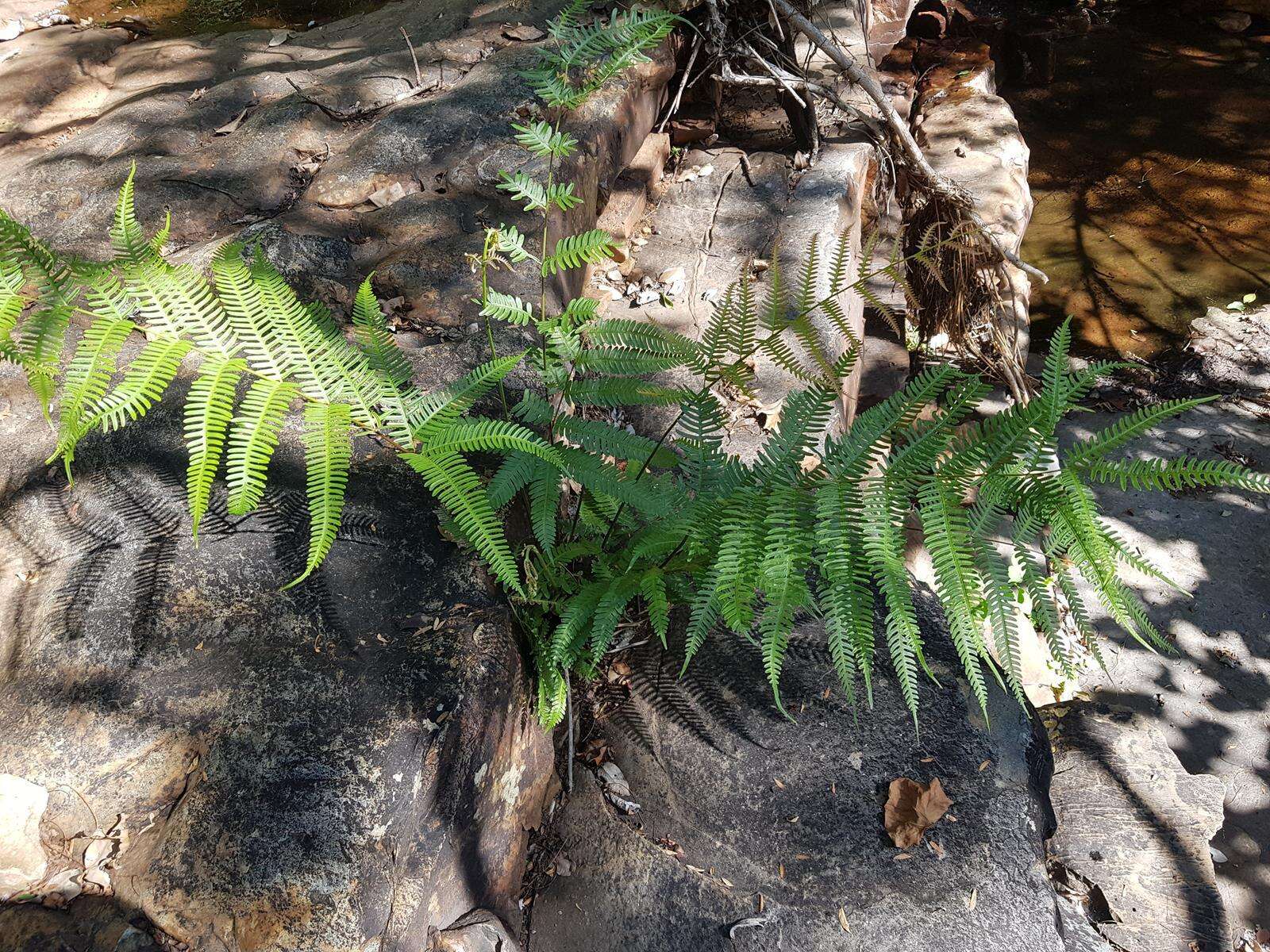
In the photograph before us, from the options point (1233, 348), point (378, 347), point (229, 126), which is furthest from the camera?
point (1233, 348)

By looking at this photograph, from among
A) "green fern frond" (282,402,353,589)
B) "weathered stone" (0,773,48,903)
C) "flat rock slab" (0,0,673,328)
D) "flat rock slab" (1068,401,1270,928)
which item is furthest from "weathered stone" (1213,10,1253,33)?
"weathered stone" (0,773,48,903)

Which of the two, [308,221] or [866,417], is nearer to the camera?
[866,417]

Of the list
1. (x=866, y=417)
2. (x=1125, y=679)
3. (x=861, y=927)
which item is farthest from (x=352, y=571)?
(x=1125, y=679)

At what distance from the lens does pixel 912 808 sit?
8.48 feet

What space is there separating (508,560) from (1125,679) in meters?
4.59

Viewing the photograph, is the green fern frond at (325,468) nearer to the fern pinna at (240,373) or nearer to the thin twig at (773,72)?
the fern pinna at (240,373)

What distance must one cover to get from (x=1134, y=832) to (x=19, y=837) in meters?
3.68

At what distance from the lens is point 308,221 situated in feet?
12.7

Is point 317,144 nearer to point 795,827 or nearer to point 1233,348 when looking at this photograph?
point 795,827

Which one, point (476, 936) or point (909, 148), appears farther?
point (909, 148)

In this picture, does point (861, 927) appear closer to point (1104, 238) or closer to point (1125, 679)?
point (1125, 679)

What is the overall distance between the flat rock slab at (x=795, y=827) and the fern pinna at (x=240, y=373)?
111 cm

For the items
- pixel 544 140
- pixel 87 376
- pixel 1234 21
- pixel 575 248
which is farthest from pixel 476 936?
pixel 1234 21

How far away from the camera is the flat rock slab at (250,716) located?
2.07 metres
